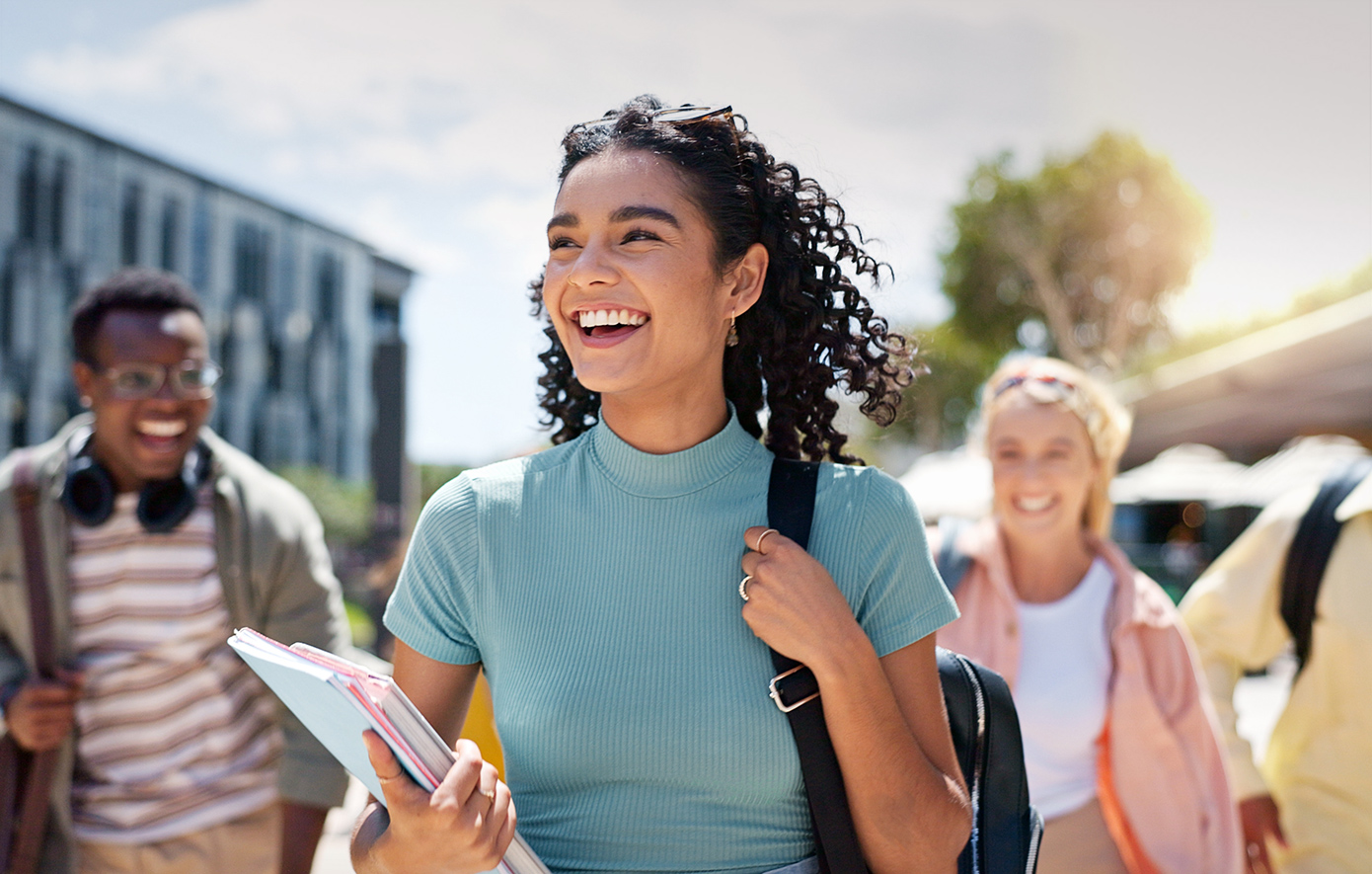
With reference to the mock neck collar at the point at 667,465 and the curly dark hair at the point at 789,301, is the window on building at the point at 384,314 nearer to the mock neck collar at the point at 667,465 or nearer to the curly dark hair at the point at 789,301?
the curly dark hair at the point at 789,301

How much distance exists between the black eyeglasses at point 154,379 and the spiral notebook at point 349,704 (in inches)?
81.7

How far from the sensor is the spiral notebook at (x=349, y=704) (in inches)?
47.2

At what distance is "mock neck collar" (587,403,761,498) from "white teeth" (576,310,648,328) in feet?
0.73

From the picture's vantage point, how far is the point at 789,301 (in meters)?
1.97

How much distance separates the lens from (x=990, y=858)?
1.81m

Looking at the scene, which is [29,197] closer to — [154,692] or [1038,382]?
[154,692]

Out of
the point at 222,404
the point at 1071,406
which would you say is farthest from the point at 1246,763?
the point at 222,404

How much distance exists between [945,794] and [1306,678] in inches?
77.6

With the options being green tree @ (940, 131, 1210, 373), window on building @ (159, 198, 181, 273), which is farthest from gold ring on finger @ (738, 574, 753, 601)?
window on building @ (159, 198, 181, 273)

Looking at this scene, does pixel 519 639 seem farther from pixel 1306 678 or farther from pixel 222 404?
pixel 222 404

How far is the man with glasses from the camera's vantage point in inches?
116

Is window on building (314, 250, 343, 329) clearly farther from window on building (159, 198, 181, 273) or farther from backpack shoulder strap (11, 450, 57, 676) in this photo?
backpack shoulder strap (11, 450, 57, 676)

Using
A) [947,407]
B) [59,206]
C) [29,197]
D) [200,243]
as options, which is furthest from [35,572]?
[947,407]

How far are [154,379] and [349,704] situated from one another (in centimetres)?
240
